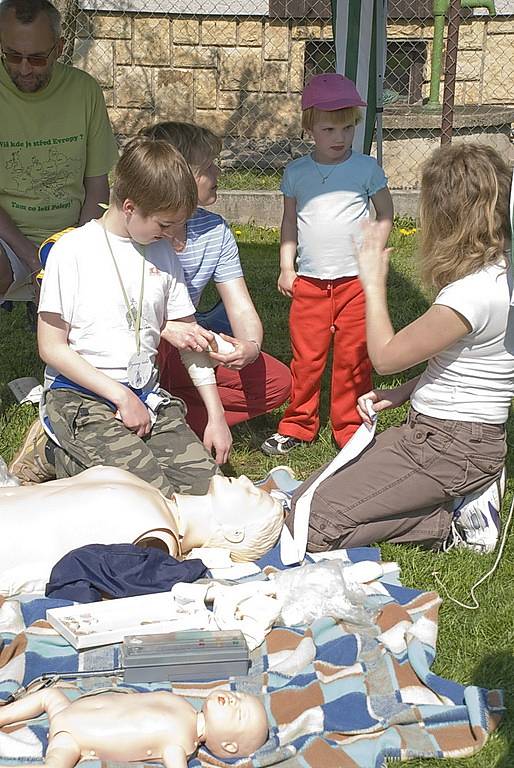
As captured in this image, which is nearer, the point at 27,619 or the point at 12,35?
the point at 27,619

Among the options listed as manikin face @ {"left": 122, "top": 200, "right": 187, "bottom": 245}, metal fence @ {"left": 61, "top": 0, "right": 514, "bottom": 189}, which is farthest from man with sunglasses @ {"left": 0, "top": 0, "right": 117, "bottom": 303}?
metal fence @ {"left": 61, "top": 0, "right": 514, "bottom": 189}

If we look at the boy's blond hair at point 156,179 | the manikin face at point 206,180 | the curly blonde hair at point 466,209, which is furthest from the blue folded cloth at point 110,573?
the manikin face at point 206,180

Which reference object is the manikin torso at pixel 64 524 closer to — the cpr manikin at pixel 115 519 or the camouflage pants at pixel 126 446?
the cpr manikin at pixel 115 519

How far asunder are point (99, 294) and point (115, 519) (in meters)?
0.93

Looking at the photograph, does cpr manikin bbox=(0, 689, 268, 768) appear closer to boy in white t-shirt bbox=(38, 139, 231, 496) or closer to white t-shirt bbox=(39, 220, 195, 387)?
boy in white t-shirt bbox=(38, 139, 231, 496)

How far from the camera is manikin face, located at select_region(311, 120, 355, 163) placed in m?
4.81

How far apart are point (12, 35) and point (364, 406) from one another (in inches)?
96.3

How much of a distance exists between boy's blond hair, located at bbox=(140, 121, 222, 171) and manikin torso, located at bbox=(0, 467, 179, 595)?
1396 mm

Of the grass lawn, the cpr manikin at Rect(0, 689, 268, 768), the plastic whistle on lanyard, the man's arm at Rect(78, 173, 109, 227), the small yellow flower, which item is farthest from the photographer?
the small yellow flower

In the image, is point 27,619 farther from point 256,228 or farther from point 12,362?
point 256,228

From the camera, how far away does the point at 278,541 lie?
3678mm

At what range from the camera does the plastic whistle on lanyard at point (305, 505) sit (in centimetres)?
358

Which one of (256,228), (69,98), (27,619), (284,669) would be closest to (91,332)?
(27,619)

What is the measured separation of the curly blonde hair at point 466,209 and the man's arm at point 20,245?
229cm
